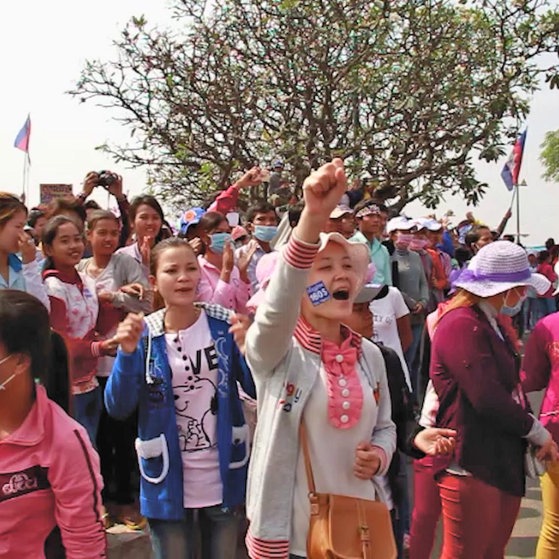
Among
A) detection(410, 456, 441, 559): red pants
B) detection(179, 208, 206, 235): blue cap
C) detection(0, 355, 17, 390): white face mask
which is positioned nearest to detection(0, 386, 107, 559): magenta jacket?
detection(0, 355, 17, 390): white face mask

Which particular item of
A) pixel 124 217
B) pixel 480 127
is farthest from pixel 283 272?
pixel 480 127

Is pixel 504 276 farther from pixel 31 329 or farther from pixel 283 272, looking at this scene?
pixel 31 329

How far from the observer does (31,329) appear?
2539mm

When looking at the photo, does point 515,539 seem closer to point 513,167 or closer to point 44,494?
point 44,494

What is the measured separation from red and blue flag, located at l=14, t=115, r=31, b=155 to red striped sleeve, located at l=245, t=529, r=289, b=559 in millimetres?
13352

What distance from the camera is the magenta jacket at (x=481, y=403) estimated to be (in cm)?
336

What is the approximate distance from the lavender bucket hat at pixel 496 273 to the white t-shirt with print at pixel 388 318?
151cm

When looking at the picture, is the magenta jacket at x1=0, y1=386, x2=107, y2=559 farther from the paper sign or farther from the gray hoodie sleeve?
the paper sign

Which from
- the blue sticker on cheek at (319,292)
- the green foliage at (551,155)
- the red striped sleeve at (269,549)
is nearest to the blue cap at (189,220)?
the blue sticker on cheek at (319,292)

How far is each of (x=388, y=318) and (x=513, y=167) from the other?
11.4 metres

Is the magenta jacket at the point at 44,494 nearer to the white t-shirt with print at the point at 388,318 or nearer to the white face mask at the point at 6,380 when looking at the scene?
the white face mask at the point at 6,380

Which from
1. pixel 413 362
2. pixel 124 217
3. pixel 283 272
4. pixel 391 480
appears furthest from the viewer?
pixel 413 362

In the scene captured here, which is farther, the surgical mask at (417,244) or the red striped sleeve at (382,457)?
the surgical mask at (417,244)

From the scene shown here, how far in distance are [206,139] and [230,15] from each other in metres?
1.92
